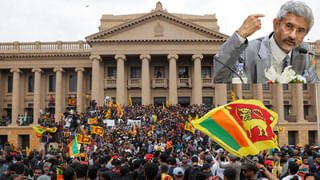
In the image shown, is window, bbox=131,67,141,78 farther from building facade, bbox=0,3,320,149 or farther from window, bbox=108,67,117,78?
window, bbox=108,67,117,78

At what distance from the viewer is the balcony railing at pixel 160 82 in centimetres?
4043

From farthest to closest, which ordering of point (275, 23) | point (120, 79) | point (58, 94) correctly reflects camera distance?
point (58, 94)
point (120, 79)
point (275, 23)

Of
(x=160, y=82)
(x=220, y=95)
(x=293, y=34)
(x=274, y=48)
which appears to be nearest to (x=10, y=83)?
(x=160, y=82)

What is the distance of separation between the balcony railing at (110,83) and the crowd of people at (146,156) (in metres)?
8.77

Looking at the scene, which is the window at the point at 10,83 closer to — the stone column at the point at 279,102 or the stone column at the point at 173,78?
the stone column at the point at 173,78

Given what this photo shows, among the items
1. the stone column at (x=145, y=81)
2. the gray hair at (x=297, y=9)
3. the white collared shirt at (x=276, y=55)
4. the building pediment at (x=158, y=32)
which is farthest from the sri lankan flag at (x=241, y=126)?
the building pediment at (x=158, y=32)

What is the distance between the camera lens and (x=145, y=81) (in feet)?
125

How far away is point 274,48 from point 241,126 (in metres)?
1.88

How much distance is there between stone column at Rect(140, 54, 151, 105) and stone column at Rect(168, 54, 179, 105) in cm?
260

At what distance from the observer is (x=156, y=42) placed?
39062 mm

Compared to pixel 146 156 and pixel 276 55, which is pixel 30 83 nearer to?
pixel 146 156

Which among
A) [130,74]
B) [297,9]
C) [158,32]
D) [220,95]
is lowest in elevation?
[220,95]

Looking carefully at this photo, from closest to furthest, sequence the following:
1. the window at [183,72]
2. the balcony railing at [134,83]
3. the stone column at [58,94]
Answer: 1. the balcony railing at [134,83]
2. the stone column at [58,94]
3. the window at [183,72]

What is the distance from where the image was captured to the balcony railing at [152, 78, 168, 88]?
40.4 metres
